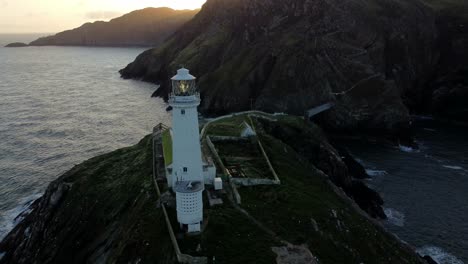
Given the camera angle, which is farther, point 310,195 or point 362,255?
point 310,195

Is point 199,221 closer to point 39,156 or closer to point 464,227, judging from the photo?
point 464,227

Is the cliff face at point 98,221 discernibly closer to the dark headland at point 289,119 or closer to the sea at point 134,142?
the dark headland at point 289,119

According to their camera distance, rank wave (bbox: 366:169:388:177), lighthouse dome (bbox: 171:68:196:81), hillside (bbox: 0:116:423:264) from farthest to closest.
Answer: wave (bbox: 366:169:388:177) < lighthouse dome (bbox: 171:68:196:81) < hillside (bbox: 0:116:423:264)

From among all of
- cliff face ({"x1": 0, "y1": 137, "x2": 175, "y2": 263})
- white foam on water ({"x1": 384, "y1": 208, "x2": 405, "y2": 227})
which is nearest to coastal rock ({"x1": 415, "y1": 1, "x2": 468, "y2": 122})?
white foam on water ({"x1": 384, "y1": 208, "x2": 405, "y2": 227})

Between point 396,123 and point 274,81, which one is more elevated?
point 274,81

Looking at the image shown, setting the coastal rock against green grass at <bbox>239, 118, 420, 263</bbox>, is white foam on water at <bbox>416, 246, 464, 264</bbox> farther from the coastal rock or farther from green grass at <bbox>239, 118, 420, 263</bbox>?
the coastal rock

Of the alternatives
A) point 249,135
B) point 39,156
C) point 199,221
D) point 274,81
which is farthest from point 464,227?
point 39,156

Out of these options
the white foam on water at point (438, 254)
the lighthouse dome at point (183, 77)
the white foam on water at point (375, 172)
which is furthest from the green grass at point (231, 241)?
the white foam on water at point (375, 172)
